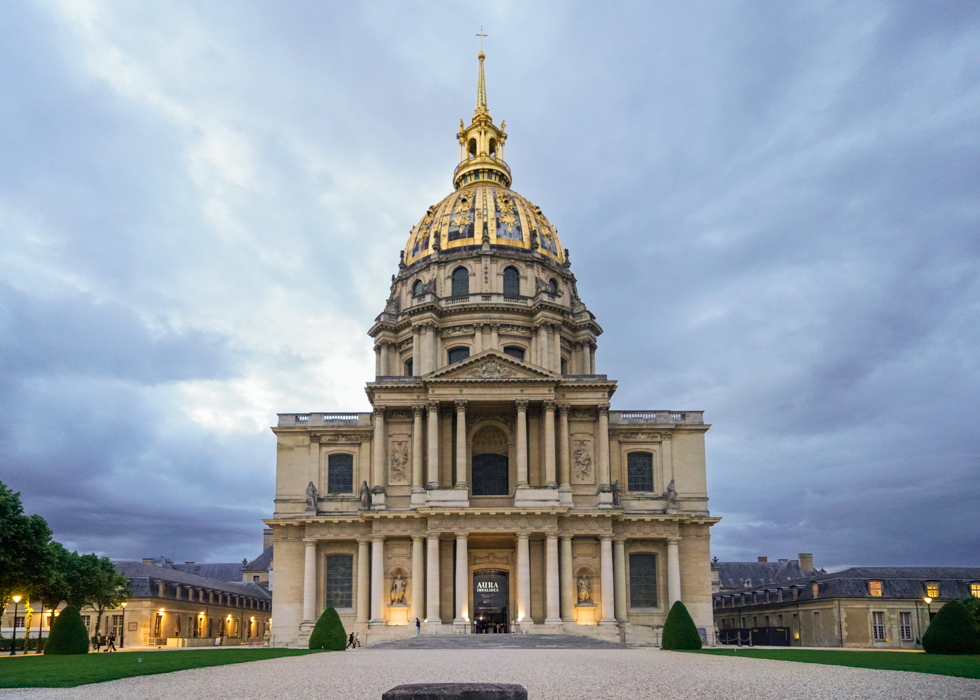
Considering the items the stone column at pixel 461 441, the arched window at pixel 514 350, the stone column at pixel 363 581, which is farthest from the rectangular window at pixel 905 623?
the stone column at pixel 363 581

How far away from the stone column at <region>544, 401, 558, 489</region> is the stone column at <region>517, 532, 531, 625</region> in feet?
12.7

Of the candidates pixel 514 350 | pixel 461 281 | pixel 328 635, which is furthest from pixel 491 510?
pixel 461 281

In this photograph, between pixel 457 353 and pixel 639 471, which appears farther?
pixel 457 353

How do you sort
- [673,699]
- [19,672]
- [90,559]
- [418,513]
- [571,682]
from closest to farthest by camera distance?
[673,699], [571,682], [19,672], [90,559], [418,513]

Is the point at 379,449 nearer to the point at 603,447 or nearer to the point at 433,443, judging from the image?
the point at 433,443

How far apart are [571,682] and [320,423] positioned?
1612 inches

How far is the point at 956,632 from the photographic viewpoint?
99.9ft

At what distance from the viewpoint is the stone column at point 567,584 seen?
171ft

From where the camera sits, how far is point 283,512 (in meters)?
56.6

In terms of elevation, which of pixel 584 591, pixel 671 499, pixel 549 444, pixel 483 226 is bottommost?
pixel 584 591

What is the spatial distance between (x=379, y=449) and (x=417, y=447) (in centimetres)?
255

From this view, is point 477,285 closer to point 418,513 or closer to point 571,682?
point 418,513

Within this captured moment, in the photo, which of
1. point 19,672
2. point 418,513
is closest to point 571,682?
point 19,672

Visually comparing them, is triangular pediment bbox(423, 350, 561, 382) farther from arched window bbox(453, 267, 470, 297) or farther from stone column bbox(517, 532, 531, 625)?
arched window bbox(453, 267, 470, 297)
